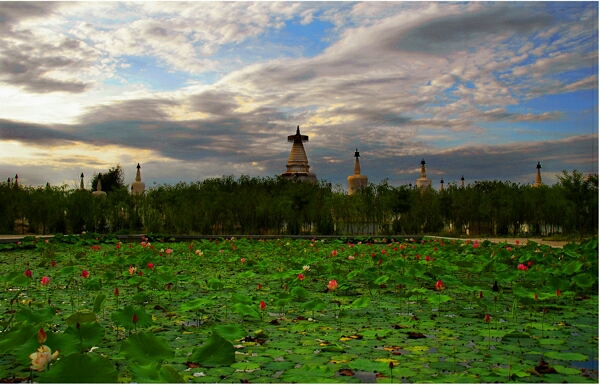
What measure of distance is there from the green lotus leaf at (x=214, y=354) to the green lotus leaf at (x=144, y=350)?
0.13 m

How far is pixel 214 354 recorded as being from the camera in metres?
2.33

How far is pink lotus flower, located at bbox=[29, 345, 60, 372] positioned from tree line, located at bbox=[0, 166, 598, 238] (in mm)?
14483

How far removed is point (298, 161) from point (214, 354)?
39.4 metres

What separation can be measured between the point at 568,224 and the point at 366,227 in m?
6.62

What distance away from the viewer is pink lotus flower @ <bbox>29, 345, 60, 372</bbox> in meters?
2.02

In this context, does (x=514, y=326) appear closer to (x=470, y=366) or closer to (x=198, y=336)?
(x=470, y=366)

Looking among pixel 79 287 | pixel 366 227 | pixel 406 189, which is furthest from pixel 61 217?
pixel 79 287

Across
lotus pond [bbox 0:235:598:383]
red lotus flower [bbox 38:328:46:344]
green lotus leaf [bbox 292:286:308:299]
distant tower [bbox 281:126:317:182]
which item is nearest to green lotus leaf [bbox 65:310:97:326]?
lotus pond [bbox 0:235:598:383]

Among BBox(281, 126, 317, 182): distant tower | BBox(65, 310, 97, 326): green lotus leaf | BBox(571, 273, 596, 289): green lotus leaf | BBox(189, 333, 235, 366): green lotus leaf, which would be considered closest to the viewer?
BBox(189, 333, 235, 366): green lotus leaf

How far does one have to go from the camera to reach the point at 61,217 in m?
17.1

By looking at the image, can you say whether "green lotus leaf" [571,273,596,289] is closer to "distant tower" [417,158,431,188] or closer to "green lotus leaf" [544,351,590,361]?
"green lotus leaf" [544,351,590,361]

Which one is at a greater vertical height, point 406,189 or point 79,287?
point 406,189

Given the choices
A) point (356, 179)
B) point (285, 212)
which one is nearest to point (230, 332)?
point (285, 212)

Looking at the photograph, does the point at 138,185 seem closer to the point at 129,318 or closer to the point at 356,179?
the point at 356,179
